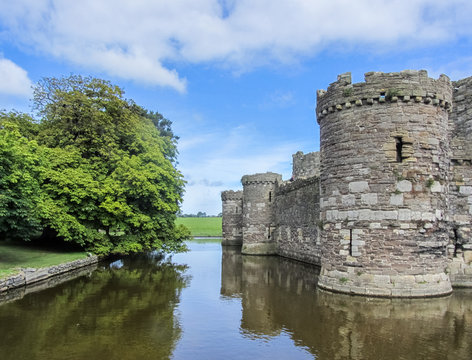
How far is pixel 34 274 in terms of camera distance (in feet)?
51.5

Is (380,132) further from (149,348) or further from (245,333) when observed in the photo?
(149,348)

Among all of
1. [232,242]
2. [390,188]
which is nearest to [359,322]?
[390,188]

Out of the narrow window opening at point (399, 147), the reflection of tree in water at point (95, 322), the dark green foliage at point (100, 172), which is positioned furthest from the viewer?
the dark green foliage at point (100, 172)

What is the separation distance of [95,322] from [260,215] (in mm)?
20660

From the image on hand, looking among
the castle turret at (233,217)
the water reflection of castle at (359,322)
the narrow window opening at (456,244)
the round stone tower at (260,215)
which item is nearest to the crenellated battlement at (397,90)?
the narrow window opening at (456,244)

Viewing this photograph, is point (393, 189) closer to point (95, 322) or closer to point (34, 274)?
point (95, 322)

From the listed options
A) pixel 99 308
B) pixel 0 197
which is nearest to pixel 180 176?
pixel 0 197

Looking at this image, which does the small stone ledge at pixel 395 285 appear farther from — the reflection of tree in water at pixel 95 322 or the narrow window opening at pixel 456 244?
the reflection of tree in water at pixel 95 322

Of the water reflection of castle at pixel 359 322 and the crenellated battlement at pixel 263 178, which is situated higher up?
the crenellated battlement at pixel 263 178

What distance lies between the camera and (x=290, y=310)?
11.2 metres

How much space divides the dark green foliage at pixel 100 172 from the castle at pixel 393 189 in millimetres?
12163

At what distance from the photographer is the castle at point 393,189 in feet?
40.3

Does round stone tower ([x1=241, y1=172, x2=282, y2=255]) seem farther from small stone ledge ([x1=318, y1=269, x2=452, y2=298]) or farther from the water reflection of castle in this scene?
small stone ledge ([x1=318, y1=269, x2=452, y2=298])

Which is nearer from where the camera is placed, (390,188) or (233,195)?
(390,188)
